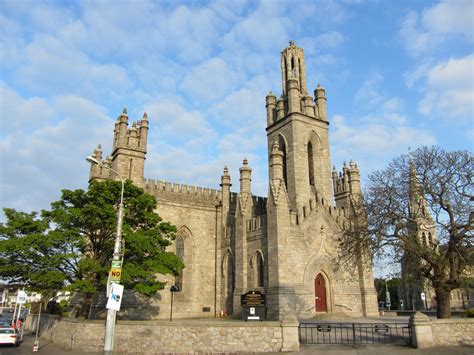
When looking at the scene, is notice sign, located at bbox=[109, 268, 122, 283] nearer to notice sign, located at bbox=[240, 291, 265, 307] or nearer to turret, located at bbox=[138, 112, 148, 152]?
notice sign, located at bbox=[240, 291, 265, 307]

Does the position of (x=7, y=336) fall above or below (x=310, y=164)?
below

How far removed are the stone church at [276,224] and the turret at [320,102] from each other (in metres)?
0.13

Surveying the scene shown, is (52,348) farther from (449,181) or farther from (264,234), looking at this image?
(449,181)

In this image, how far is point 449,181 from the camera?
1902 cm

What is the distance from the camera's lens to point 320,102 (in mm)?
36469

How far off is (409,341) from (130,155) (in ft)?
75.9

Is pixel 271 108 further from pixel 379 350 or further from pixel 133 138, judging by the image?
pixel 379 350

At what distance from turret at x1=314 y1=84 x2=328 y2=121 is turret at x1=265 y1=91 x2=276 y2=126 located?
4054mm

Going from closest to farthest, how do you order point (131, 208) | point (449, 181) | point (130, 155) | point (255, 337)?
point (255, 337) < point (449, 181) < point (131, 208) < point (130, 155)

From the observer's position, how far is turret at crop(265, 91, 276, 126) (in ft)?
120

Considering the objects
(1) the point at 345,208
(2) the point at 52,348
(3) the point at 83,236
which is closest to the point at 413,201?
(1) the point at 345,208

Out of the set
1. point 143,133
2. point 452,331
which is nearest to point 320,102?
point 143,133

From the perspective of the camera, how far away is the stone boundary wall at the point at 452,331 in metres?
16.2

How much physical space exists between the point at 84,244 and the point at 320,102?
2513cm
